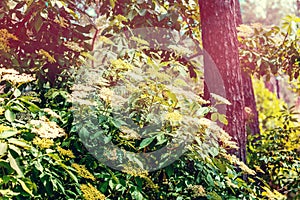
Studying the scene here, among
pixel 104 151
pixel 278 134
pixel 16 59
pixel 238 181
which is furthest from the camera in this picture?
pixel 278 134

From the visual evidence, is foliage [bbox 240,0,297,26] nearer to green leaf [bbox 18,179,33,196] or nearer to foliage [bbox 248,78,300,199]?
foliage [bbox 248,78,300,199]

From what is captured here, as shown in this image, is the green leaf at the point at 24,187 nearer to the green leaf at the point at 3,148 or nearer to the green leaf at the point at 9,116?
the green leaf at the point at 3,148

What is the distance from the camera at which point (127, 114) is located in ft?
8.10

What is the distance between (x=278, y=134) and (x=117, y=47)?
1.78m

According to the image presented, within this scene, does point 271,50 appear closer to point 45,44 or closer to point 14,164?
point 45,44

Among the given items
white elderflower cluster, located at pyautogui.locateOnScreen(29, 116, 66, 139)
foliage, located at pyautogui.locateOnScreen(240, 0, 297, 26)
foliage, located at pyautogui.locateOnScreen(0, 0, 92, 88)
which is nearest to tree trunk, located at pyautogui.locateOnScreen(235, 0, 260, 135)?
foliage, located at pyautogui.locateOnScreen(0, 0, 92, 88)

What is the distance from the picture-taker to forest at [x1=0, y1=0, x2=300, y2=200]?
192 cm

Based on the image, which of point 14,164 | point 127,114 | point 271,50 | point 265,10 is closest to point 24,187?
point 14,164

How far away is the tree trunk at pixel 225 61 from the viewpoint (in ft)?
10.6

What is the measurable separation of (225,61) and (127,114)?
1087 mm

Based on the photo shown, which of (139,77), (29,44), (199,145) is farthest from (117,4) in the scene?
(199,145)

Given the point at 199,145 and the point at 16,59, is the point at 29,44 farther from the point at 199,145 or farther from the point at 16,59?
the point at 199,145

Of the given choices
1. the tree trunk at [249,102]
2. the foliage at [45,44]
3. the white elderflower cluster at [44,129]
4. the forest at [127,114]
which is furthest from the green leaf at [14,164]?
the tree trunk at [249,102]

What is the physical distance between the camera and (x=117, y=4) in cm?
355
